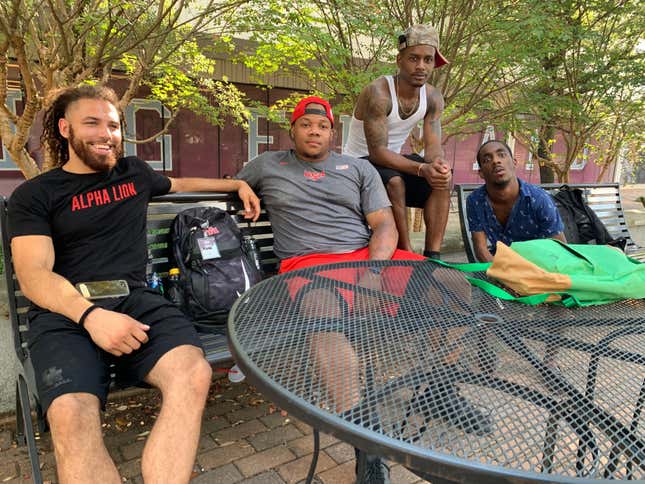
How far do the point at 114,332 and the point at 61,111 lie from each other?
121 centimetres

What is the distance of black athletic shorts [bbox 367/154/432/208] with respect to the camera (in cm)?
324

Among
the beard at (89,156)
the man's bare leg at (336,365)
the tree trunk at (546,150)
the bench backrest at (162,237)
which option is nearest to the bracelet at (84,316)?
the bench backrest at (162,237)

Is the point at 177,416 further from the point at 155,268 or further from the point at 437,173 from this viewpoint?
the point at 437,173

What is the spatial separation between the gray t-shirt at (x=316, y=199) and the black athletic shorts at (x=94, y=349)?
867 millimetres

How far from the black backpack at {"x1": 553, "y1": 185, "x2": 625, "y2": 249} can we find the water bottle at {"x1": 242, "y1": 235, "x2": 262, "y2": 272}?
2254 mm

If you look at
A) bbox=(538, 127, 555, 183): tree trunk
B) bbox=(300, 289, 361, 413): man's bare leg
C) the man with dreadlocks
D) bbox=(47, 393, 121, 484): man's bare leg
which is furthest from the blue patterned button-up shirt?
bbox=(538, 127, 555, 183): tree trunk

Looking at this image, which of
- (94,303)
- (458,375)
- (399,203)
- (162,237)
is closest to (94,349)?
(94,303)

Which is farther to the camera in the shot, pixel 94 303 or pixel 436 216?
pixel 436 216

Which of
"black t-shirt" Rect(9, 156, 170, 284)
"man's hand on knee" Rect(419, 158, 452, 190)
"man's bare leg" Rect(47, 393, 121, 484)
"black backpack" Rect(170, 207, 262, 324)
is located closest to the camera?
"man's bare leg" Rect(47, 393, 121, 484)

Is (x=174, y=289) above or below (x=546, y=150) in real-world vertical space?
below

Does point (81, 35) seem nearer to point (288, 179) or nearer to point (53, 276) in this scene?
point (288, 179)

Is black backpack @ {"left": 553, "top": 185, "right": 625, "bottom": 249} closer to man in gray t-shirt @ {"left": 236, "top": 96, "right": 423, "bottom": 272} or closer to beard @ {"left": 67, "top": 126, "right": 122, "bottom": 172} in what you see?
Result: man in gray t-shirt @ {"left": 236, "top": 96, "right": 423, "bottom": 272}

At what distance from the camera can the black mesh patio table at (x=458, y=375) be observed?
0.97m

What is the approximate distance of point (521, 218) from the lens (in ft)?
10.2
